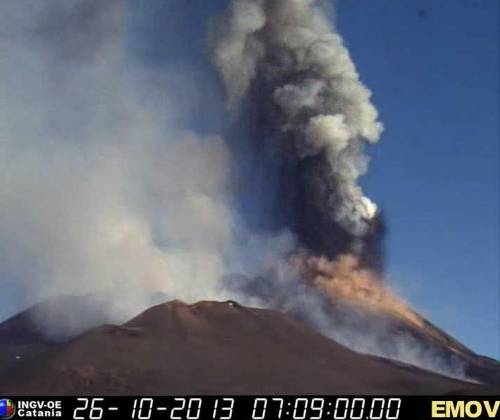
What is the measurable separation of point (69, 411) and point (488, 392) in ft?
103

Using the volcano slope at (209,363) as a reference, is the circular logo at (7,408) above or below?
below

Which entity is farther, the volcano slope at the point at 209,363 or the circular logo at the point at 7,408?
the volcano slope at the point at 209,363

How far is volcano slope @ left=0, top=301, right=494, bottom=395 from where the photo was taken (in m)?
65.9

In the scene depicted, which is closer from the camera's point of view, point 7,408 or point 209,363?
point 7,408

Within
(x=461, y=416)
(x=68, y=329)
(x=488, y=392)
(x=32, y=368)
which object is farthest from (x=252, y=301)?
(x=461, y=416)

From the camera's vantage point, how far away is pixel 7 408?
167ft

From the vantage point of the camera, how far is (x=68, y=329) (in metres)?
107

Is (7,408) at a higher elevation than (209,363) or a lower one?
lower

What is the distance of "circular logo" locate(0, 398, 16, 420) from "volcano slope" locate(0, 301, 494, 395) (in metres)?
12.2

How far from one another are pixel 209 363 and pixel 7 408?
79.0 ft

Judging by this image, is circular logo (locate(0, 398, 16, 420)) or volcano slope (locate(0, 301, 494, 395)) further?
volcano slope (locate(0, 301, 494, 395))

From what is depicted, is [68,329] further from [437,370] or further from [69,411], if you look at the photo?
[69,411]

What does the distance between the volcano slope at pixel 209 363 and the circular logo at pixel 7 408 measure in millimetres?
12183

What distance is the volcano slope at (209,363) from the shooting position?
65938 millimetres
